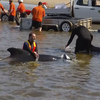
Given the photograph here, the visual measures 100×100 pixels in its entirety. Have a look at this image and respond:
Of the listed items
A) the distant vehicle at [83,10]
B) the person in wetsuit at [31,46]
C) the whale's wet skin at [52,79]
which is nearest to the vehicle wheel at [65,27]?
the distant vehicle at [83,10]

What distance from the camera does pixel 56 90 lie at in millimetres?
8094

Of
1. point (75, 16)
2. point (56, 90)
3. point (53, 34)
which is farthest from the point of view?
point (75, 16)

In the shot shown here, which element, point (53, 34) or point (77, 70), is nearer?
point (77, 70)

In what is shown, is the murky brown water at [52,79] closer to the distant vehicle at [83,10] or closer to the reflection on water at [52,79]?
the reflection on water at [52,79]

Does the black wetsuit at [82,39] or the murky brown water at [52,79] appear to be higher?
the black wetsuit at [82,39]

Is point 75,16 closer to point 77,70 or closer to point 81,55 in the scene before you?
point 81,55

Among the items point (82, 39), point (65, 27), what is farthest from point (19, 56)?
point (65, 27)

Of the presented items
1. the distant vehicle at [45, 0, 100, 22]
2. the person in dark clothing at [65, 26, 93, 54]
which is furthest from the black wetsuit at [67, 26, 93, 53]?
the distant vehicle at [45, 0, 100, 22]

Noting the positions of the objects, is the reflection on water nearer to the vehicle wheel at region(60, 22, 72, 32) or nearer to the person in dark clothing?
the person in dark clothing

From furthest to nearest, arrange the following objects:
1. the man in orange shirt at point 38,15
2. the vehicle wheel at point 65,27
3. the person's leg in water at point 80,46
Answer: the vehicle wheel at point 65,27 → the man in orange shirt at point 38,15 → the person's leg in water at point 80,46

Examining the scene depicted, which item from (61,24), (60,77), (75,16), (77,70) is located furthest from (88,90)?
(75,16)

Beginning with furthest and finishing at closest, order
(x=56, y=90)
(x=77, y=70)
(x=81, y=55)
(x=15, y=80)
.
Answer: (x=81, y=55) → (x=77, y=70) → (x=15, y=80) → (x=56, y=90)

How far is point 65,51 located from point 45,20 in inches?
249

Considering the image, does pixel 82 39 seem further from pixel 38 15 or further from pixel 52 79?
pixel 38 15
